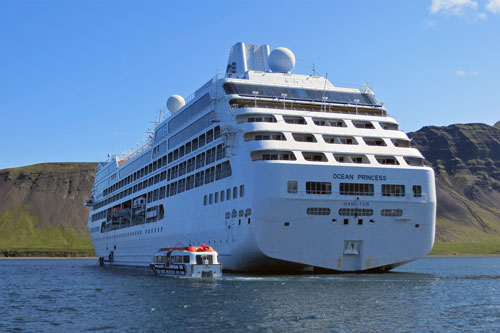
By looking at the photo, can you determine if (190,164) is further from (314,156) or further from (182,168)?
(314,156)

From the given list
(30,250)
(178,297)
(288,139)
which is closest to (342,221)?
(288,139)

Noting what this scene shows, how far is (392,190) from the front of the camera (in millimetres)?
41531

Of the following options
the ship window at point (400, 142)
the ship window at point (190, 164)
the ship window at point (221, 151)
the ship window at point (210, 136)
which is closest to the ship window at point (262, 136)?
the ship window at point (221, 151)

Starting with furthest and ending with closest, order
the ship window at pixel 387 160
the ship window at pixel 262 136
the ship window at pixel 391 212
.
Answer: the ship window at pixel 387 160, the ship window at pixel 262 136, the ship window at pixel 391 212

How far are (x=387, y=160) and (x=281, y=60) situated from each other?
53.2 ft

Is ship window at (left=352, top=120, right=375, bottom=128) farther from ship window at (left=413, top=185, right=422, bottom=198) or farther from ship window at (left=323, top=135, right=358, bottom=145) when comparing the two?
ship window at (left=413, top=185, right=422, bottom=198)

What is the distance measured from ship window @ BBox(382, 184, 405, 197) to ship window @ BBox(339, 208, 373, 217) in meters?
1.66

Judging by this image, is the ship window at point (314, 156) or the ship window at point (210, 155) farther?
the ship window at point (210, 155)

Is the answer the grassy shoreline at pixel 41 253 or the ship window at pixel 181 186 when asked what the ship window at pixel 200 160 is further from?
the grassy shoreline at pixel 41 253

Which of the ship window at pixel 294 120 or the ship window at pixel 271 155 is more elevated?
the ship window at pixel 294 120

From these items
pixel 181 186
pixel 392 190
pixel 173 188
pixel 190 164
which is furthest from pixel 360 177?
pixel 173 188

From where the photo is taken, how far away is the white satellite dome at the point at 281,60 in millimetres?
55219

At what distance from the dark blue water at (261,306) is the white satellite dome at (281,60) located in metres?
21.9

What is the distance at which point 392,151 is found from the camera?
43.7 m
